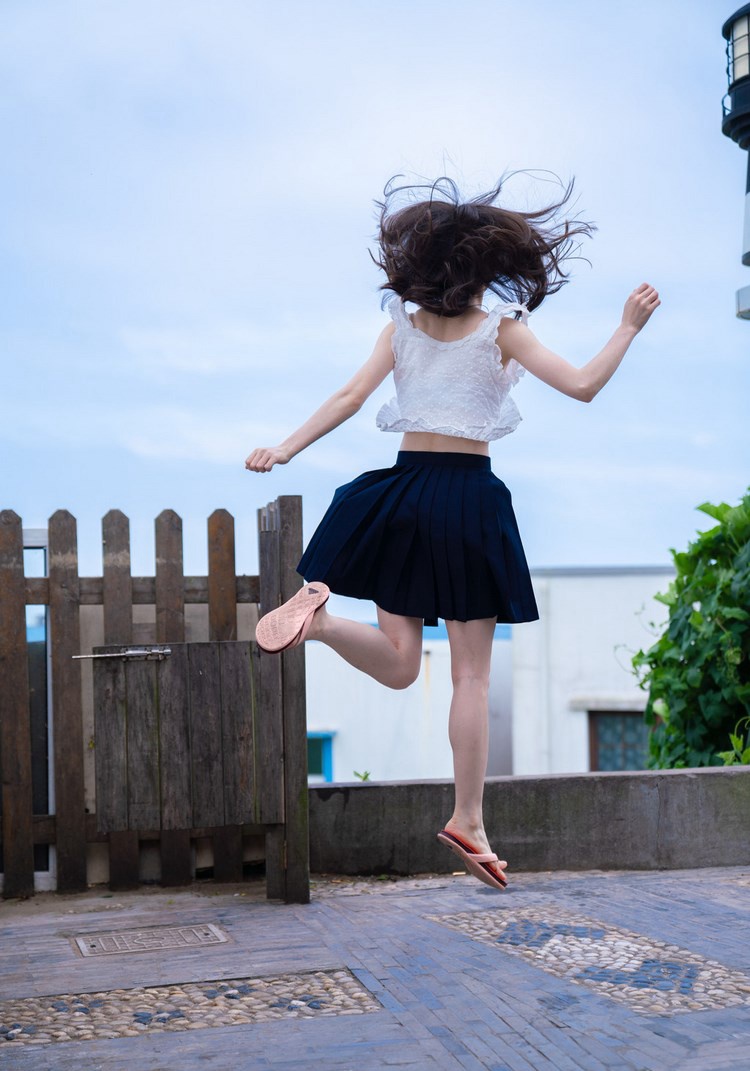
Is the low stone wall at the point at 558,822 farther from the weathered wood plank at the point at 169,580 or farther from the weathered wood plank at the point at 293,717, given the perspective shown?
the weathered wood plank at the point at 169,580

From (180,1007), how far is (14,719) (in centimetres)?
235

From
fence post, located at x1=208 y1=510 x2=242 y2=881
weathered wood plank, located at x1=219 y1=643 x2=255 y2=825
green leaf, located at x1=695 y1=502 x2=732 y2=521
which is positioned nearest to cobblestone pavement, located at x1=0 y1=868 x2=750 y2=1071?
weathered wood plank, located at x1=219 y1=643 x2=255 y2=825

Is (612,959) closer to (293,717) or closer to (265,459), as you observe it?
(293,717)

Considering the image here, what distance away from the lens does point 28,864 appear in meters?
6.02

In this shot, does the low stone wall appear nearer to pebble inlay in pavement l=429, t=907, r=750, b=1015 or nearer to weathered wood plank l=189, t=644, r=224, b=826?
weathered wood plank l=189, t=644, r=224, b=826

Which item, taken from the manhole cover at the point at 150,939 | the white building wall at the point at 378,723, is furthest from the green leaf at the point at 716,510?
the white building wall at the point at 378,723

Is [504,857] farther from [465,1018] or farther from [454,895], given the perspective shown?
[465,1018]

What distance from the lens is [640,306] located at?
10.0 feet

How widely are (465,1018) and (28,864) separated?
3.02 meters

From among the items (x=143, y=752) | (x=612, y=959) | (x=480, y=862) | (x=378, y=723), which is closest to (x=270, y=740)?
(x=143, y=752)

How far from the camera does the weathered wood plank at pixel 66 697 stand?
602 centimetres

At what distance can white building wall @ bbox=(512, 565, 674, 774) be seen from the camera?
1692cm

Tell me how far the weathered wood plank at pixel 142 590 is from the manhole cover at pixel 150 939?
159 cm

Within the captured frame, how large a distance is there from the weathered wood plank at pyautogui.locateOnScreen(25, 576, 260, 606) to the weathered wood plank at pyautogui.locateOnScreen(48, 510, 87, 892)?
0.15 ft
